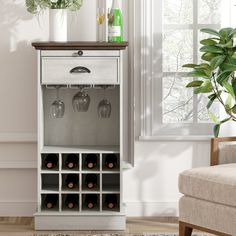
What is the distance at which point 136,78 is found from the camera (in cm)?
459

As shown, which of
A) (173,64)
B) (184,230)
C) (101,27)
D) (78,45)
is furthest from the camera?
(173,64)

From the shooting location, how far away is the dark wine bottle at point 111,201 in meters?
4.36

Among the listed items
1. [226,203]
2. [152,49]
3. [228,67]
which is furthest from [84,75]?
[226,203]

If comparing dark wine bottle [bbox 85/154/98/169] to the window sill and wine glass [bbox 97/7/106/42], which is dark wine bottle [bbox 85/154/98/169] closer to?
the window sill

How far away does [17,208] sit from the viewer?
15.2ft

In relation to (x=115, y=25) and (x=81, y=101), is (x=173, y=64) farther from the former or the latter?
(x=81, y=101)

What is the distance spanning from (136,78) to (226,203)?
134 centimetres

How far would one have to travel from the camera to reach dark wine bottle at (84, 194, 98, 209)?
438 cm

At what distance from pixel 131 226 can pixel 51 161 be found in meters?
0.69

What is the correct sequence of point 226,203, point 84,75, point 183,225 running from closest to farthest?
point 226,203, point 183,225, point 84,75

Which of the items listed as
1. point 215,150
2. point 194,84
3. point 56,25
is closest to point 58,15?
point 56,25

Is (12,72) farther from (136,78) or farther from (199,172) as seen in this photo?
(199,172)

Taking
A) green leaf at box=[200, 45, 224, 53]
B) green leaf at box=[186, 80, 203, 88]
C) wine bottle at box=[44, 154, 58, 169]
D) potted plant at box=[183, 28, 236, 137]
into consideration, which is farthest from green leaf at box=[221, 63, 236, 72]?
wine bottle at box=[44, 154, 58, 169]

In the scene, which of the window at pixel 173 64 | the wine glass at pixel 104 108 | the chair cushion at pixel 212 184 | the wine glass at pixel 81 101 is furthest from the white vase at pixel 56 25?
the chair cushion at pixel 212 184
